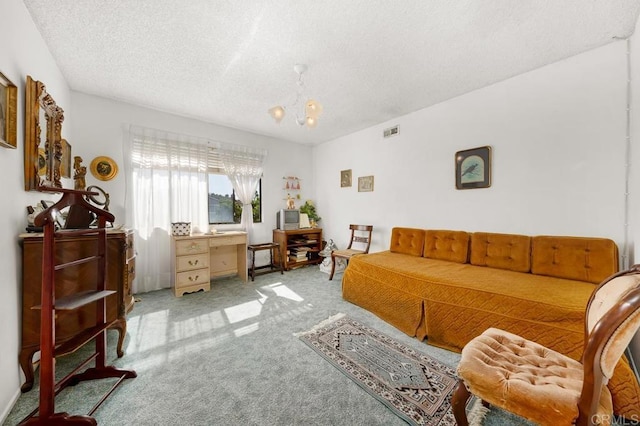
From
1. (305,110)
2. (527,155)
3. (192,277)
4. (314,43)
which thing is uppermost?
(314,43)

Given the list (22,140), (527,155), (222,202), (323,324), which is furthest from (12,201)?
(527,155)

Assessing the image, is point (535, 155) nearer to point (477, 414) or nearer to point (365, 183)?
point (365, 183)

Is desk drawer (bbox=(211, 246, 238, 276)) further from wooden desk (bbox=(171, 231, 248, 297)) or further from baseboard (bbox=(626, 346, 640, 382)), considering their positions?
baseboard (bbox=(626, 346, 640, 382))

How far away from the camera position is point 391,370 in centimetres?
177

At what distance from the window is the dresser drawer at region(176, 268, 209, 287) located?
3.20 ft

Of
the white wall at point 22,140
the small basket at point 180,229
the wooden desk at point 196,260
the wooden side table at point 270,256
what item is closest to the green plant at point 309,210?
the white wall at point 22,140

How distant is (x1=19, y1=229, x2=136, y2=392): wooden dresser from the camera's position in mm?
1577

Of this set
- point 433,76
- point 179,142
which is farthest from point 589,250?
point 179,142

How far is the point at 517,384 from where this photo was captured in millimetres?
1045

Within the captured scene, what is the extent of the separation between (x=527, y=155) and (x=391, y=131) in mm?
1847

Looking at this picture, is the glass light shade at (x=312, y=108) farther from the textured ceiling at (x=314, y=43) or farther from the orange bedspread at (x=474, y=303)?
the orange bedspread at (x=474, y=303)

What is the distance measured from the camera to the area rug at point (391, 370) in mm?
1426

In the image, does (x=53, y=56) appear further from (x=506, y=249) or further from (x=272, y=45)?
(x=506, y=249)

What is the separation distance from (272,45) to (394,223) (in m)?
2.94
